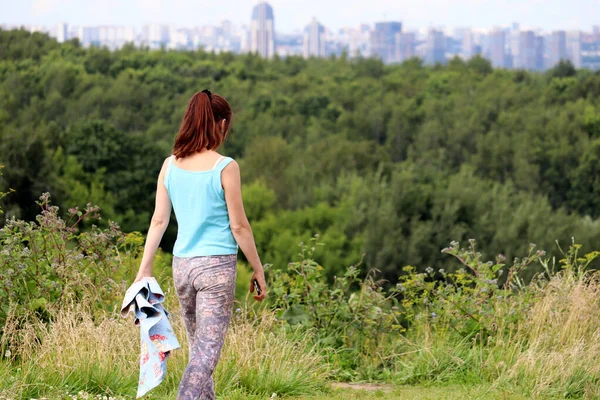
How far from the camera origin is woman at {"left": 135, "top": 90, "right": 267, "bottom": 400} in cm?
410

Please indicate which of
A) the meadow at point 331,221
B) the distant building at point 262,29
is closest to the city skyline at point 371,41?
the distant building at point 262,29

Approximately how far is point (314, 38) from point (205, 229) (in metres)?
183

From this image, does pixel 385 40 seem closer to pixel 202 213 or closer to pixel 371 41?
pixel 371 41

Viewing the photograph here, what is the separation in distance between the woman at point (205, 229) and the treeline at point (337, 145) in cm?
2379

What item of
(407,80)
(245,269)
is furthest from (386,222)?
(407,80)

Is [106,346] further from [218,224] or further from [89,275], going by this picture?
[218,224]

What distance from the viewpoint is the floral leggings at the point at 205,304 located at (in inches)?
161

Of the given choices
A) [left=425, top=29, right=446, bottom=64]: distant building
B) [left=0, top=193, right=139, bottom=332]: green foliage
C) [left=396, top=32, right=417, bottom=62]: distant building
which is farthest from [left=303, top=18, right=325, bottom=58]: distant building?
[left=0, top=193, right=139, bottom=332]: green foliage

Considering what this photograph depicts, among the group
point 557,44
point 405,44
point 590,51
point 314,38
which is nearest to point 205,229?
point 590,51

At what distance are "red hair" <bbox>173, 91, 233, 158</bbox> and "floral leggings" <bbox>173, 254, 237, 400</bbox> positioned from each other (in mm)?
503

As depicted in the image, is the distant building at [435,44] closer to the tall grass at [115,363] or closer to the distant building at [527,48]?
the distant building at [527,48]

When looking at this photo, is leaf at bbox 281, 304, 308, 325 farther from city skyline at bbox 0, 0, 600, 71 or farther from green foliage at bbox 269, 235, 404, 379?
city skyline at bbox 0, 0, 600, 71

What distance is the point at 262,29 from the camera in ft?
607

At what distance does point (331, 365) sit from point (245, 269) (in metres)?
29.5
